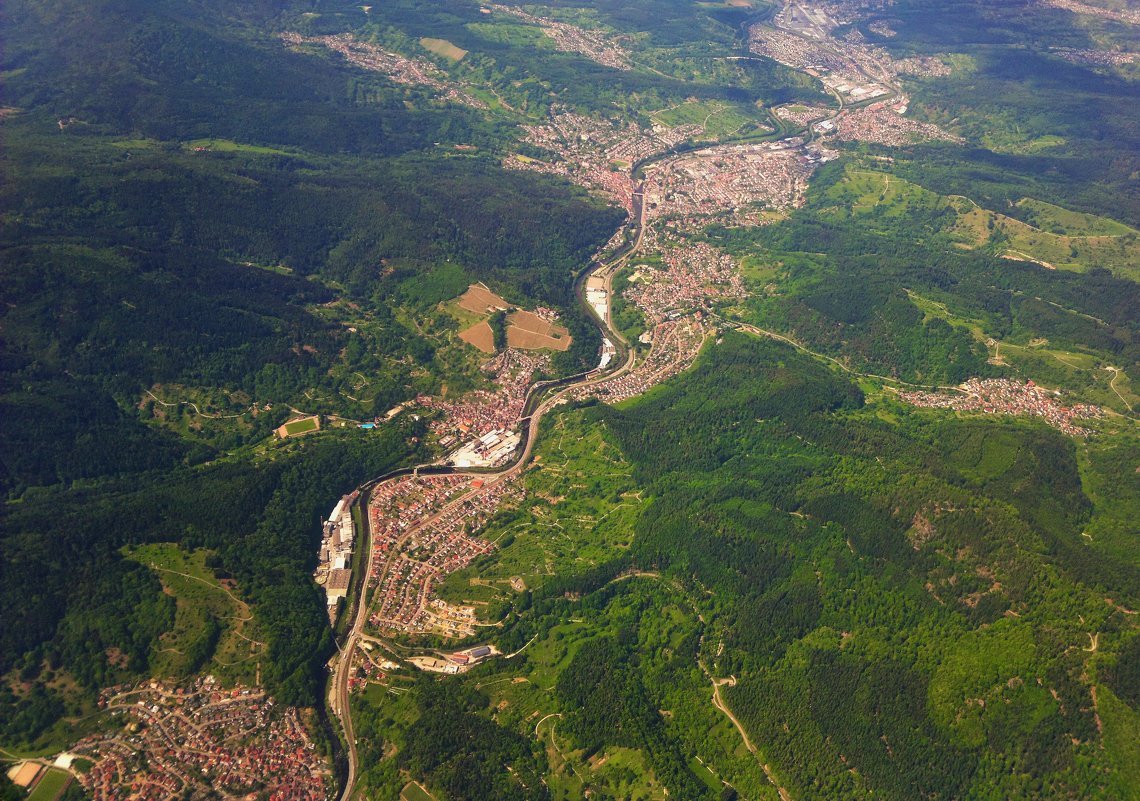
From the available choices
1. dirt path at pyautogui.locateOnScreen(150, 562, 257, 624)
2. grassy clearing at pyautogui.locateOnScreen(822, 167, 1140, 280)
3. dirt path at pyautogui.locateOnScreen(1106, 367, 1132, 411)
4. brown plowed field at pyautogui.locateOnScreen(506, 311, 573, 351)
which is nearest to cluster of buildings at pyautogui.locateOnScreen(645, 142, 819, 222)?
grassy clearing at pyautogui.locateOnScreen(822, 167, 1140, 280)

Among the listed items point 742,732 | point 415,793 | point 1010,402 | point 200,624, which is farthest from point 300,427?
point 1010,402

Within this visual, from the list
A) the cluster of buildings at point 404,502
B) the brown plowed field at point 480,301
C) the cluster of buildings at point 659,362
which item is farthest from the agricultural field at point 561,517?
the brown plowed field at point 480,301

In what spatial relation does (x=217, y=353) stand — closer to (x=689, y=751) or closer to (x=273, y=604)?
(x=273, y=604)

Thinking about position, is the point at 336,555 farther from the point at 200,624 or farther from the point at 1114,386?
the point at 1114,386

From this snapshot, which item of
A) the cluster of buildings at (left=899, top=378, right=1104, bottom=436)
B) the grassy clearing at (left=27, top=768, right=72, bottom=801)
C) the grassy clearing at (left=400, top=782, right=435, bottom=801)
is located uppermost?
the cluster of buildings at (left=899, top=378, right=1104, bottom=436)

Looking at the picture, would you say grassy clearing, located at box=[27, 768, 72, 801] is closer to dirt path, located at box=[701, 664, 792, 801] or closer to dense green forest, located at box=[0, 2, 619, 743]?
dense green forest, located at box=[0, 2, 619, 743]

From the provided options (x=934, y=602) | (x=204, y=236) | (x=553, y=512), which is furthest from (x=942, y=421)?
(x=204, y=236)

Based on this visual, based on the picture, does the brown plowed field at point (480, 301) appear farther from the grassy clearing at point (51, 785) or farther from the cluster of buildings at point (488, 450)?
the grassy clearing at point (51, 785)
